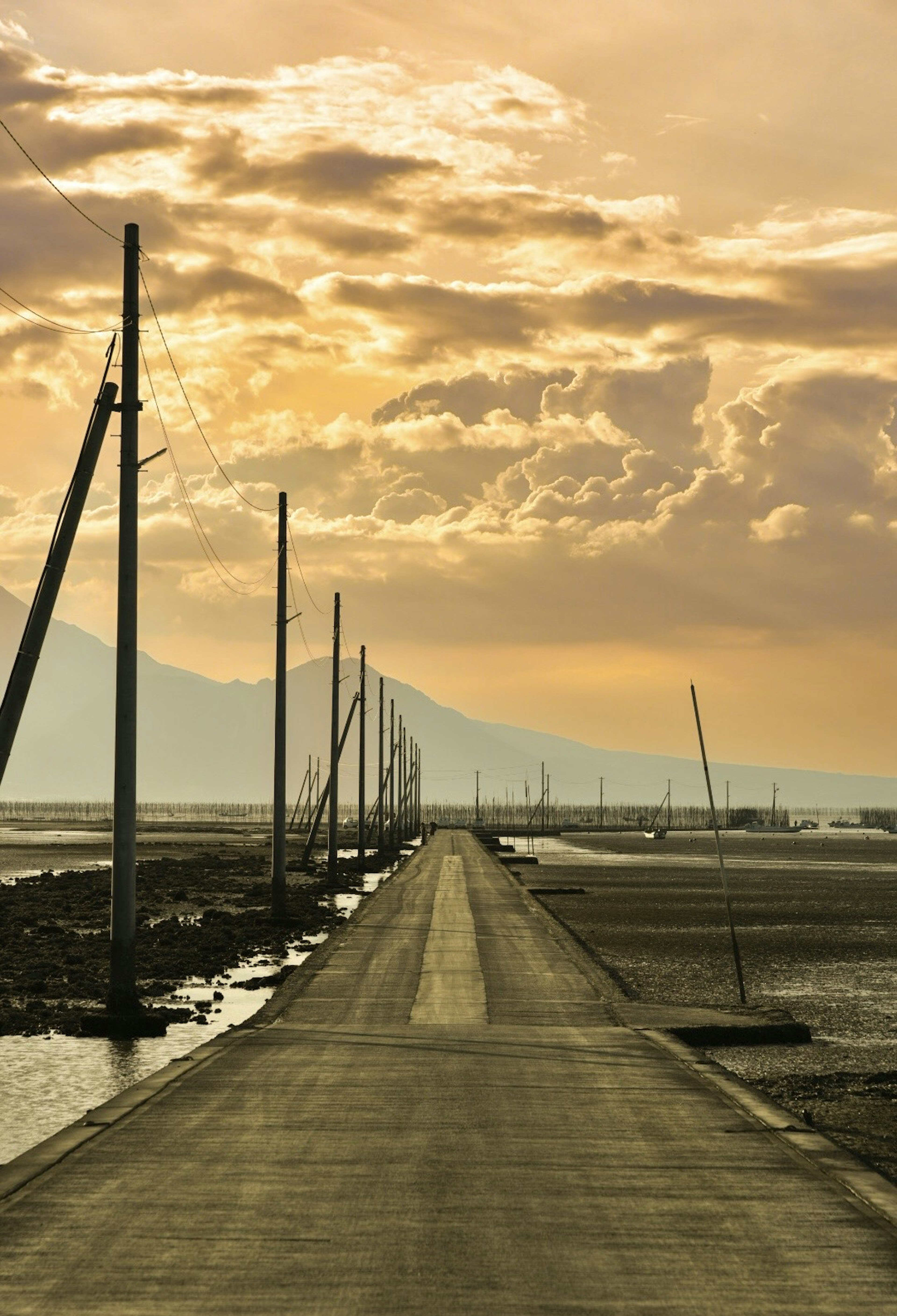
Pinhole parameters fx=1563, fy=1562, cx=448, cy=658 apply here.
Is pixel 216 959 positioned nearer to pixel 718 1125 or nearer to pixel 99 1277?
pixel 718 1125

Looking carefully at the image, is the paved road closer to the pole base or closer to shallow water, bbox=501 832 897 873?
the pole base

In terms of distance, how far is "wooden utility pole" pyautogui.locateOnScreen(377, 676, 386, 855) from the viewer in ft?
264

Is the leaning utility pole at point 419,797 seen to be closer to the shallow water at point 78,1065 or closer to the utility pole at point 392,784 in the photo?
the utility pole at point 392,784

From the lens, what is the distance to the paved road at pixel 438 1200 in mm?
7504

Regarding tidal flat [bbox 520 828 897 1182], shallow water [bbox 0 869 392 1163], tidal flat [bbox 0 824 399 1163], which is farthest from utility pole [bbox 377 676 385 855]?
shallow water [bbox 0 869 392 1163]

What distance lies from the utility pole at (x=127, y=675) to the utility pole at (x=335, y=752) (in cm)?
3142

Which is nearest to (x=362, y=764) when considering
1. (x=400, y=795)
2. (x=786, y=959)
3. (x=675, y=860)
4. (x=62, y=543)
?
(x=675, y=860)

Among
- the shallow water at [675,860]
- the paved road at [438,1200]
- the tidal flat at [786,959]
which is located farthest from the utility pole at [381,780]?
the paved road at [438,1200]

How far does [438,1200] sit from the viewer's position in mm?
9258

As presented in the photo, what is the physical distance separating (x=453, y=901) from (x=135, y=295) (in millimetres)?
24465

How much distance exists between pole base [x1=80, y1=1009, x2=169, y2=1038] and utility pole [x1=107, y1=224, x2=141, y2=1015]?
27 centimetres

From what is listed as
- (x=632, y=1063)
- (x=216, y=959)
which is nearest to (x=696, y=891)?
(x=216, y=959)

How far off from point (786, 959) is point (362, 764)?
166 ft

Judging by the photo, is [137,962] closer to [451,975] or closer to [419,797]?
[451,975]
